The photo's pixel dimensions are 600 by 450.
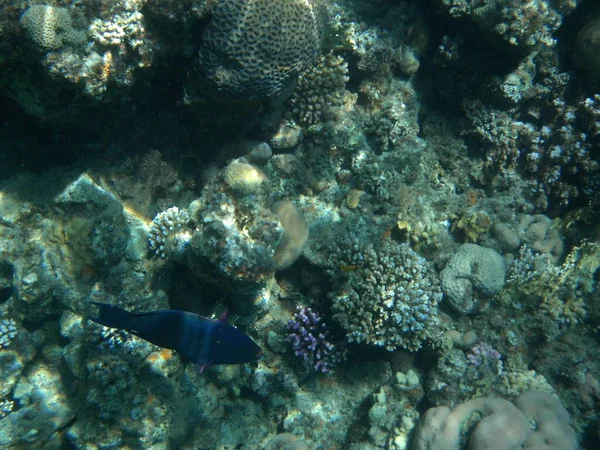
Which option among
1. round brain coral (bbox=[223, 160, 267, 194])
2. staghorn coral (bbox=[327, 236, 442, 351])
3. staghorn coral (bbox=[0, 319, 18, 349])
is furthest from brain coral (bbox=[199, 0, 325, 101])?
staghorn coral (bbox=[0, 319, 18, 349])

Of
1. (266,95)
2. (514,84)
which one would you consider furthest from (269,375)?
(514,84)

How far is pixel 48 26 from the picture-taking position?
137 inches

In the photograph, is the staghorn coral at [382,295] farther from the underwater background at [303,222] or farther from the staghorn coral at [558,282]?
the staghorn coral at [558,282]

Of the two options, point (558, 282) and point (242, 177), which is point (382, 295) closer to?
point (242, 177)

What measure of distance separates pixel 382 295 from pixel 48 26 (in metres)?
4.74

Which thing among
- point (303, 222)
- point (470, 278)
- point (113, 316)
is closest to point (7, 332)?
point (113, 316)

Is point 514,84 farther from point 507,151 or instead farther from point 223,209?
point 223,209

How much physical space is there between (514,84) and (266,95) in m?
4.49

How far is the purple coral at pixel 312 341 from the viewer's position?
16.8ft

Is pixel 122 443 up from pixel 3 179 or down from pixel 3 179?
down

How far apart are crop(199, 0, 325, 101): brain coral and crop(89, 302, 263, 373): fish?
9.13 feet

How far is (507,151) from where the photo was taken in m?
6.64

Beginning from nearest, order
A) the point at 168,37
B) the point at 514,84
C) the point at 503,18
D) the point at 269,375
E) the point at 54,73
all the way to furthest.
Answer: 1. the point at 54,73
2. the point at 168,37
3. the point at 269,375
4. the point at 503,18
5. the point at 514,84

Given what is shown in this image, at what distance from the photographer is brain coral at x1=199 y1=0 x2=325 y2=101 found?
4156mm
